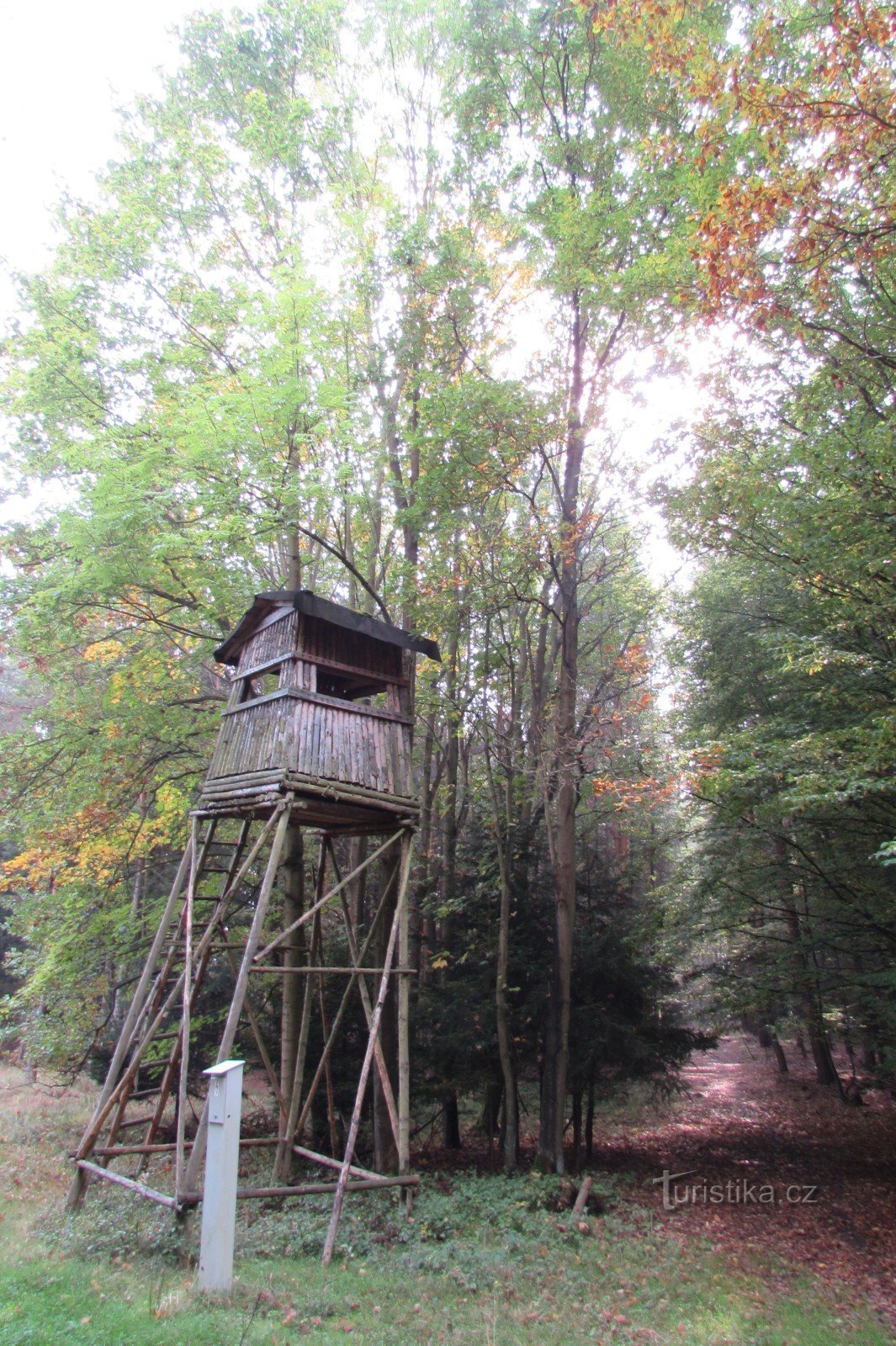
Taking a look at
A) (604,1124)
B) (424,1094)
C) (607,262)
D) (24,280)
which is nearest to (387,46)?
(607,262)

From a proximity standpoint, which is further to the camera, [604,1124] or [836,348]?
[604,1124]

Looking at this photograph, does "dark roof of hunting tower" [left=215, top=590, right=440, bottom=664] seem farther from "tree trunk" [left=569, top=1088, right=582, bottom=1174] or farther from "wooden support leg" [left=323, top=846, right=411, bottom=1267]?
"tree trunk" [left=569, top=1088, right=582, bottom=1174]

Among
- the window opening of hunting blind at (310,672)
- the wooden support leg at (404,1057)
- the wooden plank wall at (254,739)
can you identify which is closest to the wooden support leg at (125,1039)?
the wooden plank wall at (254,739)

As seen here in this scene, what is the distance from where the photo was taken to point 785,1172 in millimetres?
11234

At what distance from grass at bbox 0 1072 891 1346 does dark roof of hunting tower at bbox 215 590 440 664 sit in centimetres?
635

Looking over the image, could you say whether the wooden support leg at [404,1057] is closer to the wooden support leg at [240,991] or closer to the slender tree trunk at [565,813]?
the wooden support leg at [240,991]

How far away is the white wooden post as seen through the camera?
4.91 metres

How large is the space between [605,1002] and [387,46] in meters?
18.1

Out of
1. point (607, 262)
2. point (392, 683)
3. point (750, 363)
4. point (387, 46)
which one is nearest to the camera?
point (392, 683)

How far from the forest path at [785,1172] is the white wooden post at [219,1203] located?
6.07 metres

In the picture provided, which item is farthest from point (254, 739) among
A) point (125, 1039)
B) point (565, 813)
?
point (565, 813)

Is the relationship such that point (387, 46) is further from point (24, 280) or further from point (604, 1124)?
point (604, 1124)

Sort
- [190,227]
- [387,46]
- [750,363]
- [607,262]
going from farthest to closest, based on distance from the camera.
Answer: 1. [387,46]
2. [190,227]
3. [750,363]
4. [607,262]

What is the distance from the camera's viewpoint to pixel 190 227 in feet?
40.4
